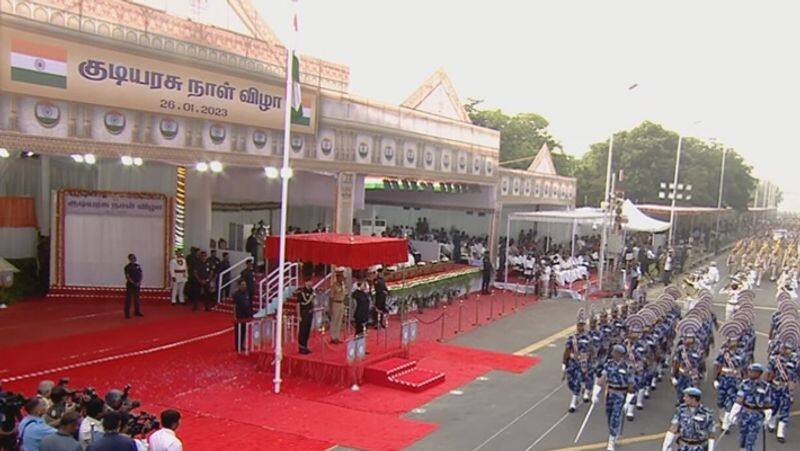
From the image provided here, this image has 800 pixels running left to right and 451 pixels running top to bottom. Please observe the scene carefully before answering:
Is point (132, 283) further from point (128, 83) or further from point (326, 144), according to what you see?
point (326, 144)

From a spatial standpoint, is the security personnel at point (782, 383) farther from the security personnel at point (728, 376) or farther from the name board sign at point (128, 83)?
the name board sign at point (128, 83)

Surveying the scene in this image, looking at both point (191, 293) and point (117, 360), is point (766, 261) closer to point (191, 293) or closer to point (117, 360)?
point (191, 293)

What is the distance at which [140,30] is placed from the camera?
14242 millimetres

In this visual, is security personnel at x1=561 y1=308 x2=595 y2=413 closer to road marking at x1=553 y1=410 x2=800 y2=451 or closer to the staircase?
road marking at x1=553 y1=410 x2=800 y2=451

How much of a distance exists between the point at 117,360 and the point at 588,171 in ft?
175

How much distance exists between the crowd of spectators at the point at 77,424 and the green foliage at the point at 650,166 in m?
52.7

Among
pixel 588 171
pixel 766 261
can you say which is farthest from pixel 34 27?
pixel 588 171

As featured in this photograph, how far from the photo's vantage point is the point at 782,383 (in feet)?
37.4

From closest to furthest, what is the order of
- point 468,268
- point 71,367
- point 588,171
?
point 71,367 < point 468,268 < point 588,171

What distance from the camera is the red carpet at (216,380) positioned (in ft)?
34.2

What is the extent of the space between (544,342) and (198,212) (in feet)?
33.4

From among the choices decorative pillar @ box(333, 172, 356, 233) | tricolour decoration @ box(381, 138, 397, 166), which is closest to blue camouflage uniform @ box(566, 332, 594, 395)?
decorative pillar @ box(333, 172, 356, 233)

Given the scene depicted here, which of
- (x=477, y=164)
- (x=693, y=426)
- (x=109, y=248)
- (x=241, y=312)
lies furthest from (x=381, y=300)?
(x=477, y=164)

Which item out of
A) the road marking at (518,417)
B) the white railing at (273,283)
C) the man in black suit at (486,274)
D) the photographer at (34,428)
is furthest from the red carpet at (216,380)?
the man in black suit at (486,274)
